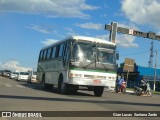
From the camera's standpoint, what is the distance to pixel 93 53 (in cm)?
2525

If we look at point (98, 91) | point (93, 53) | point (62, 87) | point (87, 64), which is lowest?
point (98, 91)

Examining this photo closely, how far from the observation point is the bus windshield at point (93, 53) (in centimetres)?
2484

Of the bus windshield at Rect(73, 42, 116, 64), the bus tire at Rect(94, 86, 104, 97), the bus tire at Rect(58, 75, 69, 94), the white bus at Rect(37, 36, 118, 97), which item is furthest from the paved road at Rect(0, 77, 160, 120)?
the bus tire at Rect(94, 86, 104, 97)

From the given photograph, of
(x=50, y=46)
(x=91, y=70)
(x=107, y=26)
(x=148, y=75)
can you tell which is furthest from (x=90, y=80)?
(x=148, y=75)

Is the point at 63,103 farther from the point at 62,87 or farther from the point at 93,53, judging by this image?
the point at 62,87

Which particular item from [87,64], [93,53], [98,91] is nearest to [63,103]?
[87,64]

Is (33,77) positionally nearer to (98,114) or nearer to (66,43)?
(66,43)

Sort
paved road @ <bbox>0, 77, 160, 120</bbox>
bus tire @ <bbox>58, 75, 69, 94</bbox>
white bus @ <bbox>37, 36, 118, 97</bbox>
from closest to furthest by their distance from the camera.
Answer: paved road @ <bbox>0, 77, 160, 120</bbox> < white bus @ <bbox>37, 36, 118, 97</bbox> < bus tire @ <bbox>58, 75, 69, 94</bbox>

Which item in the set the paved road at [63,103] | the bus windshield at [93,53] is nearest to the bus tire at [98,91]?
the bus windshield at [93,53]

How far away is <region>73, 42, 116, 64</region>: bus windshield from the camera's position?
24844 millimetres

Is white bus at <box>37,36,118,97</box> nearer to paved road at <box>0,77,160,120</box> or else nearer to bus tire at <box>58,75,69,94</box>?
bus tire at <box>58,75,69,94</box>

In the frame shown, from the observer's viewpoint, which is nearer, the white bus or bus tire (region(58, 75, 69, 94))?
the white bus

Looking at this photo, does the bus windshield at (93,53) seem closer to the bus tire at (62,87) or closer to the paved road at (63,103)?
the bus tire at (62,87)

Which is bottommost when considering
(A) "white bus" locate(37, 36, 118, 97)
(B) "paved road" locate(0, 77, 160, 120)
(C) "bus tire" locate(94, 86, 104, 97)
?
(B) "paved road" locate(0, 77, 160, 120)
